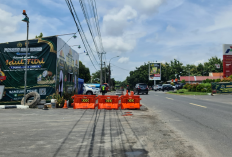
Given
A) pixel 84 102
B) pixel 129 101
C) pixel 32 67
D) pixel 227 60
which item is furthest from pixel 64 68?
pixel 227 60

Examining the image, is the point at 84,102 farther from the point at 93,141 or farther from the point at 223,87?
the point at 223,87

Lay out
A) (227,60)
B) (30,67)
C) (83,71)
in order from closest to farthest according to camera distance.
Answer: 1. (30,67)
2. (227,60)
3. (83,71)

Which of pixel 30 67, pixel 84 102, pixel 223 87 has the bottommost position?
pixel 84 102

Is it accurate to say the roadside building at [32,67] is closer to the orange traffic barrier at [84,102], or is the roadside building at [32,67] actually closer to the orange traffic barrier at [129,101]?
the orange traffic barrier at [84,102]

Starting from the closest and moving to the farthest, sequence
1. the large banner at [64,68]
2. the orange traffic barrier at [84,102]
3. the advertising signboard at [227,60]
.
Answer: the orange traffic barrier at [84,102] < the large banner at [64,68] < the advertising signboard at [227,60]

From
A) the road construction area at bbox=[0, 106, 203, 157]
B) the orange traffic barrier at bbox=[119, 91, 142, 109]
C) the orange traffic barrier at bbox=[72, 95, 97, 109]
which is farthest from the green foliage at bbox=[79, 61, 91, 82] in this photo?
the road construction area at bbox=[0, 106, 203, 157]

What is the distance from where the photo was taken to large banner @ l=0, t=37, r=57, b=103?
17422mm

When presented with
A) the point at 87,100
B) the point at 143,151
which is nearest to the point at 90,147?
the point at 143,151

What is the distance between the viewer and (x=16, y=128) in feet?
26.5

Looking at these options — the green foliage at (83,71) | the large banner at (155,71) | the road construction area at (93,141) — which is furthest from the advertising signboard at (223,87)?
the green foliage at (83,71)

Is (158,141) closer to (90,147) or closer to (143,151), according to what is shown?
(143,151)

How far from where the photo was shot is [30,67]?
17531 millimetres

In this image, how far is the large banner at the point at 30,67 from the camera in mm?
17422

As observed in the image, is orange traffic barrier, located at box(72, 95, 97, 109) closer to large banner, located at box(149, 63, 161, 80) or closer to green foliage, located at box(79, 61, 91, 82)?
green foliage, located at box(79, 61, 91, 82)
